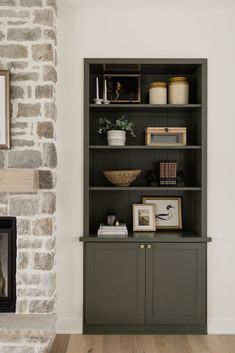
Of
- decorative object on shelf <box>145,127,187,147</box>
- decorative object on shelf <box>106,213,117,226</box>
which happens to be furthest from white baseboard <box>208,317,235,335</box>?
decorative object on shelf <box>145,127,187,147</box>

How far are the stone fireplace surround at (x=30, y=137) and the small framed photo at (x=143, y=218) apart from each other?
2.87 feet

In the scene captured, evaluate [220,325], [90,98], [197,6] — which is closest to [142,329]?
[220,325]

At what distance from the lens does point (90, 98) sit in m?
3.90

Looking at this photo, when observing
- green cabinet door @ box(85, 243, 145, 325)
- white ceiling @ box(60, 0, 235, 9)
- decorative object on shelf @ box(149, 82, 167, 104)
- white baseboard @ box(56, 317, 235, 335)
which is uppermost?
white ceiling @ box(60, 0, 235, 9)

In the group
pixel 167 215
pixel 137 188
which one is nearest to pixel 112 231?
pixel 137 188

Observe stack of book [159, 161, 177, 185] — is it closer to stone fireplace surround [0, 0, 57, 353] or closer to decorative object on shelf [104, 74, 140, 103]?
decorative object on shelf [104, 74, 140, 103]

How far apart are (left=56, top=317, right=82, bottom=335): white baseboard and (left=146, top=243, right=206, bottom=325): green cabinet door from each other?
2.06 ft

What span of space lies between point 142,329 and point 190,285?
58cm

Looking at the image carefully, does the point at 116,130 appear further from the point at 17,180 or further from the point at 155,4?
the point at 155,4

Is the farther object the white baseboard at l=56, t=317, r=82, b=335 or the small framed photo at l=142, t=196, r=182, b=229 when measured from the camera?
the small framed photo at l=142, t=196, r=182, b=229

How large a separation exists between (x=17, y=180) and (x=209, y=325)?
7.02 feet

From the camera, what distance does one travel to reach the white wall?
143 inches

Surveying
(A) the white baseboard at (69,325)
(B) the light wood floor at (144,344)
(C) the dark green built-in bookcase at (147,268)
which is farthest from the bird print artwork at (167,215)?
(A) the white baseboard at (69,325)

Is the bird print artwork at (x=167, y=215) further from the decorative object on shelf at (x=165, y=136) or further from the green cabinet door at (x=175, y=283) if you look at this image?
the decorative object on shelf at (x=165, y=136)
